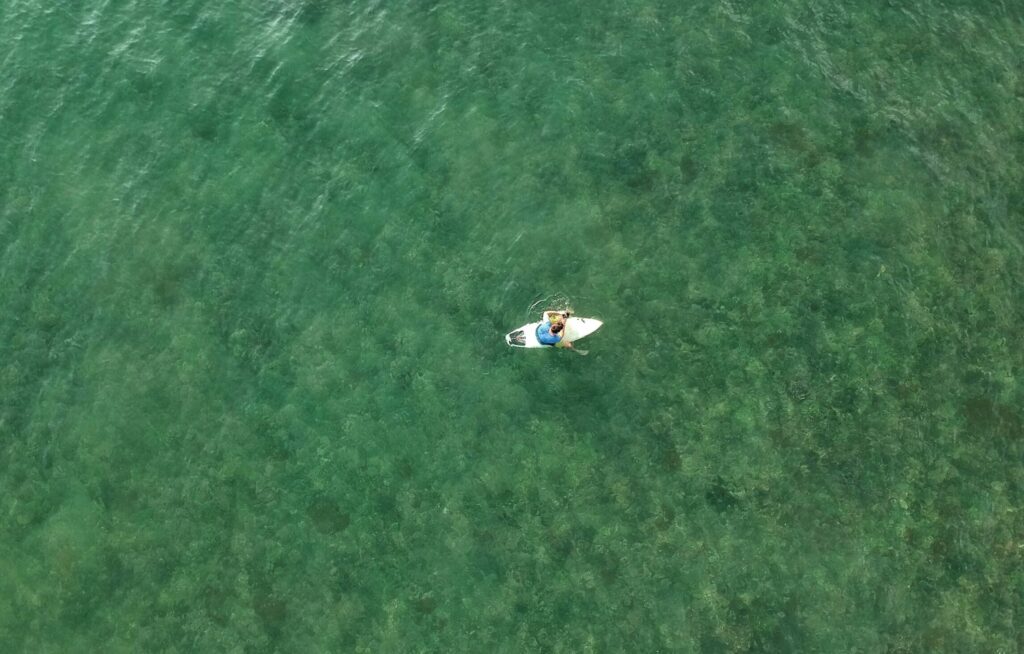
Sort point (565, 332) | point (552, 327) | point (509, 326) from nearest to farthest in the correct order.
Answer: point (552, 327)
point (565, 332)
point (509, 326)

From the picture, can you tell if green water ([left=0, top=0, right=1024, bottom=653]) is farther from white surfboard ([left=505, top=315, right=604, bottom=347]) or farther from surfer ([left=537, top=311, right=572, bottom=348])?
surfer ([left=537, top=311, right=572, bottom=348])

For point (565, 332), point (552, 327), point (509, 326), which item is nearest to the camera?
point (552, 327)

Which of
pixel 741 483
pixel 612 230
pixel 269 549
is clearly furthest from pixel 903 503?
pixel 269 549

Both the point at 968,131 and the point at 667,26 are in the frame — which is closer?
the point at 968,131

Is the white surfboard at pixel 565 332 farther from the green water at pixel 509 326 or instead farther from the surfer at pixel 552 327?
the green water at pixel 509 326

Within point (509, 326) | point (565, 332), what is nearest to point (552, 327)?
point (565, 332)

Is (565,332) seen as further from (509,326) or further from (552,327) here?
(509,326)

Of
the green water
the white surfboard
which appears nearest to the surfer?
the white surfboard

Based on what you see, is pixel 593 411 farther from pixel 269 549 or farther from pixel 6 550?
pixel 6 550
